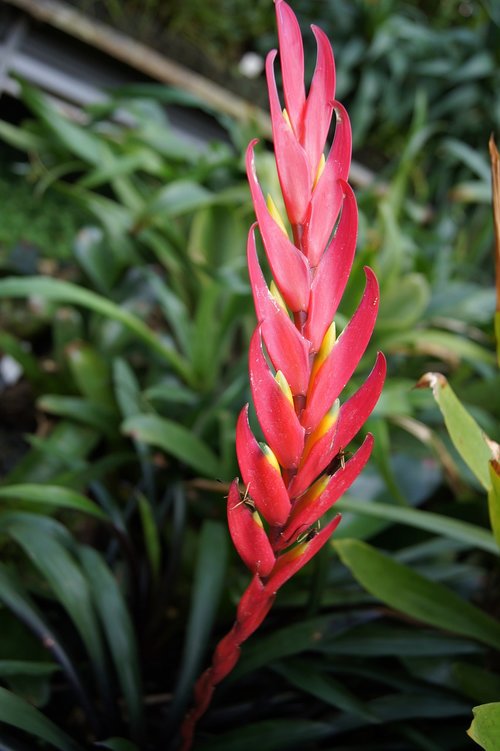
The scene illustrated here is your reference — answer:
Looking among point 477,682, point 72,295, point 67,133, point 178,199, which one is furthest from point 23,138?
point 477,682

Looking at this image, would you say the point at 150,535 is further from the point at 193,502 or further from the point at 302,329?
the point at 302,329

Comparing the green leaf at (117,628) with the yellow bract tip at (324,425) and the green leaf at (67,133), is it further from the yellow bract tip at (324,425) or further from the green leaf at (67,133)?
the green leaf at (67,133)

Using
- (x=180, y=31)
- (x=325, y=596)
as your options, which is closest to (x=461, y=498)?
(x=325, y=596)

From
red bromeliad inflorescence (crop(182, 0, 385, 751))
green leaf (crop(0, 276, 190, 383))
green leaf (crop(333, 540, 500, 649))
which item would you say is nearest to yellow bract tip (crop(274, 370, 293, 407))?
red bromeliad inflorescence (crop(182, 0, 385, 751))

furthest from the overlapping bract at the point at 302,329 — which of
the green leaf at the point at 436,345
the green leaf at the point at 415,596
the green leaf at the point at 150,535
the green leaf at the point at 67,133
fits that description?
the green leaf at the point at 67,133

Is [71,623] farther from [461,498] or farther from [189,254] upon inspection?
[189,254]

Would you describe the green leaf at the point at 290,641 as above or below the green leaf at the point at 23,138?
above
